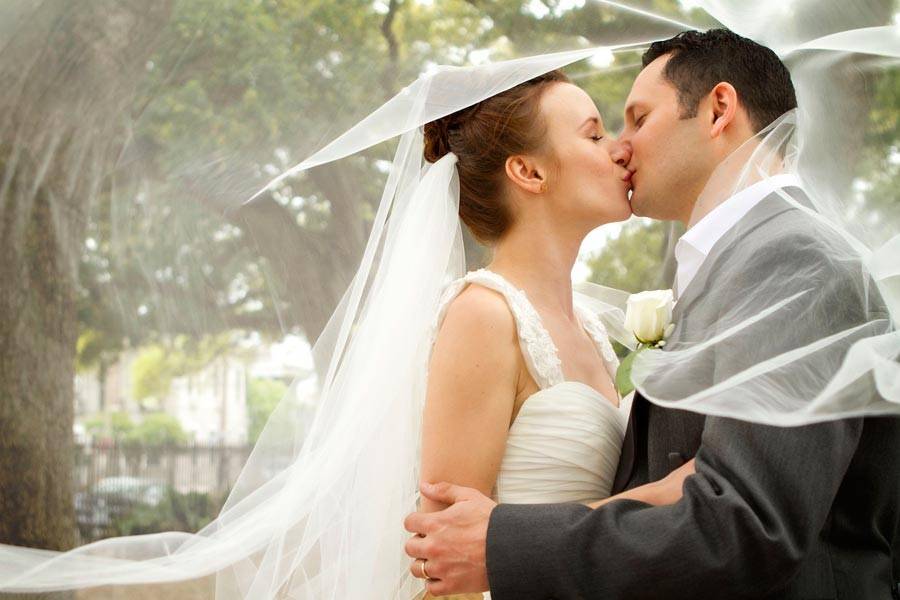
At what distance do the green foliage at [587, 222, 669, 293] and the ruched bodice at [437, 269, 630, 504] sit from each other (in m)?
1.27

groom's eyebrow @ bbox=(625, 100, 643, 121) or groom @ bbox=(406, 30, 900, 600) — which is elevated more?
groom's eyebrow @ bbox=(625, 100, 643, 121)

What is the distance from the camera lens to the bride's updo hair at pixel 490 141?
3312 millimetres

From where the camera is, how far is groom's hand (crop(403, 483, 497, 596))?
2445 mm

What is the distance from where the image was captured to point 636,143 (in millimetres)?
3227

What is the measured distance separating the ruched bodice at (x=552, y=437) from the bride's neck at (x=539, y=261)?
0.26 meters

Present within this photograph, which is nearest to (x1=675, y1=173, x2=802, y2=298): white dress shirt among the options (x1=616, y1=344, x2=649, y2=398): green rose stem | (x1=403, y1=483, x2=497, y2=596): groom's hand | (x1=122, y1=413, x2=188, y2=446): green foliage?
(x1=616, y1=344, x2=649, y2=398): green rose stem

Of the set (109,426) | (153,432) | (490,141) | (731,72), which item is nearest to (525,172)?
(490,141)

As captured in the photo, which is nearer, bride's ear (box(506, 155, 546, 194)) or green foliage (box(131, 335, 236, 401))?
bride's ear (box(506, 155, 546, 194))

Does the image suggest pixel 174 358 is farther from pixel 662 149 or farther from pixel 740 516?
pixel 740 516

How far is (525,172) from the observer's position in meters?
3.35

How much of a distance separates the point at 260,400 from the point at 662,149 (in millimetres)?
2245

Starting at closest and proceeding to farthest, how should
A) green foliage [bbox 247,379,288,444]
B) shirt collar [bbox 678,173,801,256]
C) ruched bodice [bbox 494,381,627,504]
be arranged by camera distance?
shirt collar [bbox 678,173,801,256] → ruched bodice [bbox 494,381,627,504] → green foliage [bbox 247,379,288,444]

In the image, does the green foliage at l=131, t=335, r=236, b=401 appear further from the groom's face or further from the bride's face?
the groom's face

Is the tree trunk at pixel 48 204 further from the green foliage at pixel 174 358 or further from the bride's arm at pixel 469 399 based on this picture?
the bride's arm at pixel 469 399
